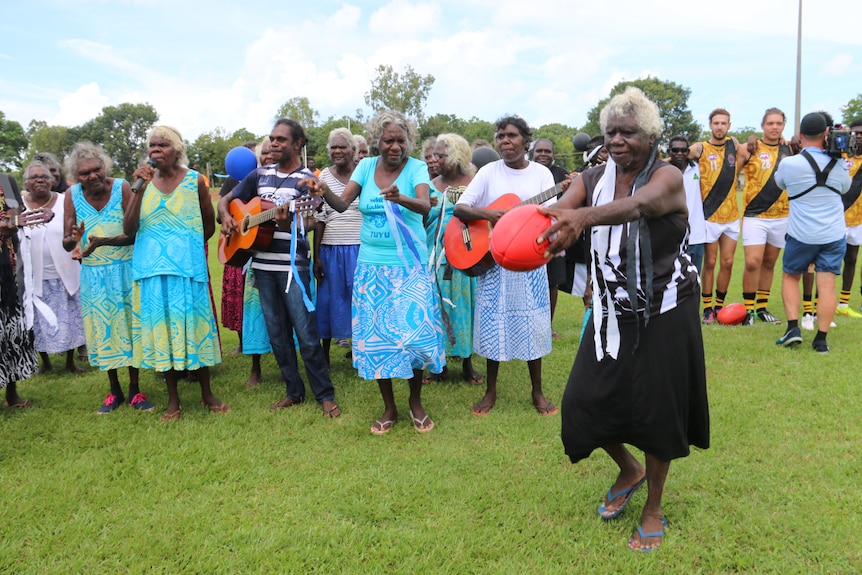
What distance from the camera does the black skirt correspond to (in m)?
2.83

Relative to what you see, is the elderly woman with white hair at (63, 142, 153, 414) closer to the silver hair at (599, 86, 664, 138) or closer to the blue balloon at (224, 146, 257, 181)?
the blue balloon at (224, 146, 257, 181)

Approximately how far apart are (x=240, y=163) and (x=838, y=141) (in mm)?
6056

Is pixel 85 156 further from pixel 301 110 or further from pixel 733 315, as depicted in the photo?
pixel 301 110

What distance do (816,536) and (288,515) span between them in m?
2.81

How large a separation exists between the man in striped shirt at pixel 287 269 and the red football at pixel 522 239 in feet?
8.51

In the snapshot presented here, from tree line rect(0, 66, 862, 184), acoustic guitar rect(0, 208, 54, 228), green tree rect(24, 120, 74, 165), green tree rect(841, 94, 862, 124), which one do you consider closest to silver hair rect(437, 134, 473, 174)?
acoustic guitar rect(0, 208, 54, 228)

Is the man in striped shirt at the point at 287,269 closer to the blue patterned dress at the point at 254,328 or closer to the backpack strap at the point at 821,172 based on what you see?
the blue patterned dress at the point at 254,328

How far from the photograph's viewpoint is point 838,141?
580 centimetres

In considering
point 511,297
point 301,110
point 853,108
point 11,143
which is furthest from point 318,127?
point 511,297

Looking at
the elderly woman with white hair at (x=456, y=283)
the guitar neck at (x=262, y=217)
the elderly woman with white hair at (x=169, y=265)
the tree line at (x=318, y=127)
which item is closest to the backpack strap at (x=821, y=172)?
the elderly woman with white hair at (x=456, y=283)

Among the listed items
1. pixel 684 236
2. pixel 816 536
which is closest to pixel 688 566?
pixel 816 536

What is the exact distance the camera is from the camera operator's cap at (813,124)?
5898mm

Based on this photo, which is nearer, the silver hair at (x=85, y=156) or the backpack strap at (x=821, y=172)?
the silver hair at (x=85, y=156)

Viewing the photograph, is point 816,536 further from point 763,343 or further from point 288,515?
point 763,343
